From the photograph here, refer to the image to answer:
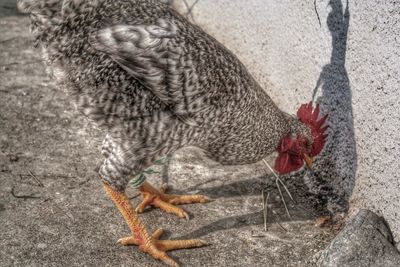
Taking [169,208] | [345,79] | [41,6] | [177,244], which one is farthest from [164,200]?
[41,6]

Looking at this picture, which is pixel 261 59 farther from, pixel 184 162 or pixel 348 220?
pixel 348 220

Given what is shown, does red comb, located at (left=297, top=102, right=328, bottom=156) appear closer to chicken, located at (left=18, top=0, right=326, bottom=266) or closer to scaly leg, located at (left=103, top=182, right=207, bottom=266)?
chicken, located at (left=18, top=0, right=326, bottom=266)

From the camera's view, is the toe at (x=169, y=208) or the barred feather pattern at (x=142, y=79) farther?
the toe at (x=169, y=208)

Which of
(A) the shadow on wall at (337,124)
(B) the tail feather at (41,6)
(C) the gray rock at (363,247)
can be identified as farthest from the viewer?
(A) the shadow on wall at (337,124)

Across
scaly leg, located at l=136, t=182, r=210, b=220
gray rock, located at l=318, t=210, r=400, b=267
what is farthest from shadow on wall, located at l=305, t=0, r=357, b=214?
scaly leg, located at l=136, t=182, r=210, b=220

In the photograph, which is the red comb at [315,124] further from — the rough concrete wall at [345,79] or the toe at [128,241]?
the toe at [128,241]

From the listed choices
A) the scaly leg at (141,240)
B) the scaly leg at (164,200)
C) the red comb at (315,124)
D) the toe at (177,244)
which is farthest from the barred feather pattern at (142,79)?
the scaly leg at (164,200)

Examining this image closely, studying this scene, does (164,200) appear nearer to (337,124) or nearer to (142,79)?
(142,79)
